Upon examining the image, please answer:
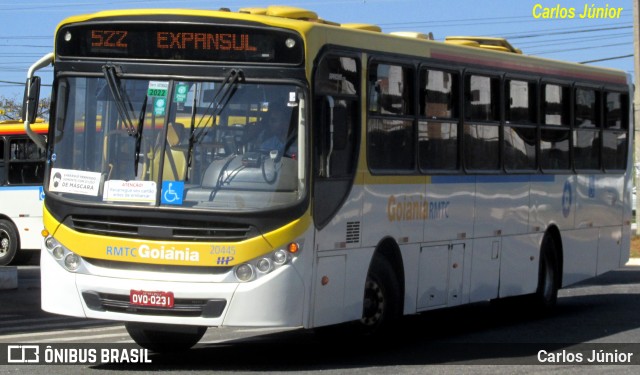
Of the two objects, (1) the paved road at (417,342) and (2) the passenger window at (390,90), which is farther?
(2) the passenger window at (390,90)

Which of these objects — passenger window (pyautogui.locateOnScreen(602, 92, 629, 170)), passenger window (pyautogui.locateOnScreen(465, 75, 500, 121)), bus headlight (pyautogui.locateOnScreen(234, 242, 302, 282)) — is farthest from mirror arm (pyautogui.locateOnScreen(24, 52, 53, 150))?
passenger window (pyautogui.locateOnScreen(602, 92, 629, 170))

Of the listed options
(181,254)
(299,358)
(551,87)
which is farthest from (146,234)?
(551,87)

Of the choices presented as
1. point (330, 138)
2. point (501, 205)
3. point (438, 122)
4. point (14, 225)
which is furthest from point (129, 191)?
point (14, 225)

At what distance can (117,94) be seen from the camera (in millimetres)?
11172

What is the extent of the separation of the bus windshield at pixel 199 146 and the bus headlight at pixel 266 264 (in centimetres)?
39

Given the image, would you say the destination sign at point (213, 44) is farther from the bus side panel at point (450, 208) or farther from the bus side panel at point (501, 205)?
the bus side panel at point (501, 205)

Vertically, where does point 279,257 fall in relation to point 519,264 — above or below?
above

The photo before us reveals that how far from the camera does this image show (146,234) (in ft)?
35.4

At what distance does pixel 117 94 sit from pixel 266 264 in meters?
1.98

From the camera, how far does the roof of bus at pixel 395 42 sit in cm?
1123

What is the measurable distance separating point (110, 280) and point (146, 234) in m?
0.50

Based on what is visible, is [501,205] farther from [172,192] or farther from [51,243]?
[51,243]

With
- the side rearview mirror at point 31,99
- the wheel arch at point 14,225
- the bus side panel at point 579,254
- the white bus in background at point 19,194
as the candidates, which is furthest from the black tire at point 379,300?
the wheel arch at point 14,225

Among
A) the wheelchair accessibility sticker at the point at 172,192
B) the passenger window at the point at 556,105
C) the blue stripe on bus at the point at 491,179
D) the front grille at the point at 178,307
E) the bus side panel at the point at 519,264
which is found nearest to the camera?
the front grille at the point at 178,307
